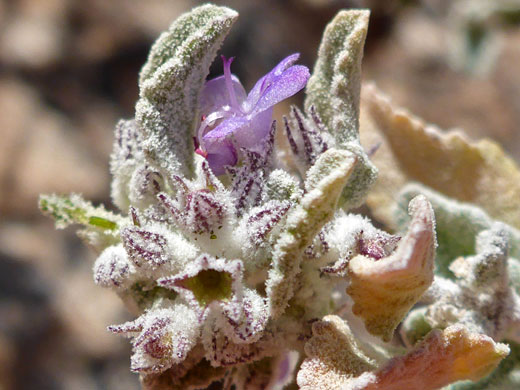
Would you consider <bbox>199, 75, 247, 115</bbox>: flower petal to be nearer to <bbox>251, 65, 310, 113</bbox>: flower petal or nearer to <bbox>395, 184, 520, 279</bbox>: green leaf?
<bbox>251, 65, 310, 113</bbox>: flower petal

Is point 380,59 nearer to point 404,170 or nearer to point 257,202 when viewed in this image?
point 404,170

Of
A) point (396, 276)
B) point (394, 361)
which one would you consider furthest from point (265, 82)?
point (394, 361)

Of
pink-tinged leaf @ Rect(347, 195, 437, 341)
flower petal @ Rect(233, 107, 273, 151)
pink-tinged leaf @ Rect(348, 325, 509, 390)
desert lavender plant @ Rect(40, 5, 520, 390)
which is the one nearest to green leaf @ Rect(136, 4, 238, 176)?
desert lavender plant @ Rect(40, 5, 520, 390)

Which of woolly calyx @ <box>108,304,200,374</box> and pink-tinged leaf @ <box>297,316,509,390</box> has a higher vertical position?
woolly calyx @ <box>108,304,200,374</box>

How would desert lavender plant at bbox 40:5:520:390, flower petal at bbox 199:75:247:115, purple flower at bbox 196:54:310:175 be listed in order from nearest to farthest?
desert lavender plant at bbox 40:5:520:390, purple flower at bbox 196:54:310:175, flower petal at bbox 199:75:247:115

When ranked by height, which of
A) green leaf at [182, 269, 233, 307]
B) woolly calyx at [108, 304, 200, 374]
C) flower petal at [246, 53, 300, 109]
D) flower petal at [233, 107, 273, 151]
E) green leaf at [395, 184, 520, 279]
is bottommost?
green leaf at [395, 184, 520, 279]

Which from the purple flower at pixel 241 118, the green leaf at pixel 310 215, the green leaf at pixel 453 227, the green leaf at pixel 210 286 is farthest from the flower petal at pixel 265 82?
the green leaf at pixel 453 227

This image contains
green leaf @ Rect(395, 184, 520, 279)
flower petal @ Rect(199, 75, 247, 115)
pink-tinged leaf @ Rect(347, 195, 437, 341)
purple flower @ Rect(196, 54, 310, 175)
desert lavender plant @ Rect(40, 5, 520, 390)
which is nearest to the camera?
pink-tinged leaf @ Rect(347, 195, 437, 341)

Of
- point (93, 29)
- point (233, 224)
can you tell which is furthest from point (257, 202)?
point (93, 29)
